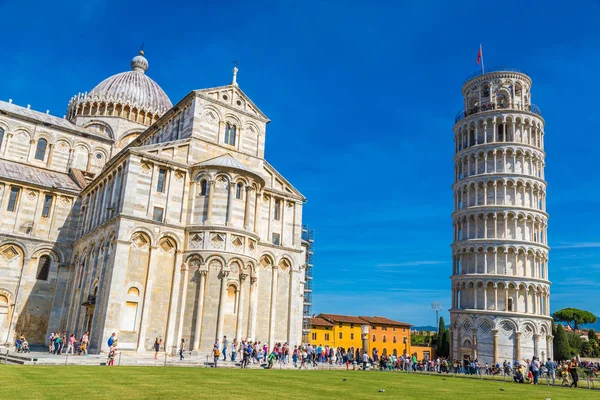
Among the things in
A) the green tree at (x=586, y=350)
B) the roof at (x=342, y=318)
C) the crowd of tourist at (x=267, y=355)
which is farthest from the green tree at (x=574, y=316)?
the crowd of tourist at (x=267, y=355)

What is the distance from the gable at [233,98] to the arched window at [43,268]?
16.8 m

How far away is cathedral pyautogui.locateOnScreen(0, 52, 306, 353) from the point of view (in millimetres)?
29672

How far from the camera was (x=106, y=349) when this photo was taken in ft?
Result: 90.5

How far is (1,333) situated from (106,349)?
12276mm

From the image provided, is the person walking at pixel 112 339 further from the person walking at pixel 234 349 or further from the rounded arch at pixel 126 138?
the rounded arch at pixel 126 138

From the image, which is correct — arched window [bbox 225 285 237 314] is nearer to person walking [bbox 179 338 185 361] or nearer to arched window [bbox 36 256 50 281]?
person walking [bbox 179 338 185 361]

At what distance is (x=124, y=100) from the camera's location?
5141cm

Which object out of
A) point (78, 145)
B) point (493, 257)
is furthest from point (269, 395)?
point (493, 257)

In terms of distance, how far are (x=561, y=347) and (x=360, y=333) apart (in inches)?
1132

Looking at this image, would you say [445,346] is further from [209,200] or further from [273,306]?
[209,200]

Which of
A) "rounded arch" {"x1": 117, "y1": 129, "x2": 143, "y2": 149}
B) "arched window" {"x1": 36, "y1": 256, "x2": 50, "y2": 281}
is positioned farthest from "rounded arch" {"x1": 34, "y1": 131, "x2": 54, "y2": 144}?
"arched window" {"x1": 36, "y1": 256, "x2": 50, "y2": 281}

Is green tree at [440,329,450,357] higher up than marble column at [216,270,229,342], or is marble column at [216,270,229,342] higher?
marble column at [216,270,229,342]

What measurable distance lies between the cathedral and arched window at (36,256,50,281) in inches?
3.0

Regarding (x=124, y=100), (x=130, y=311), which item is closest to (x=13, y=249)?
(x=130, y=311)
